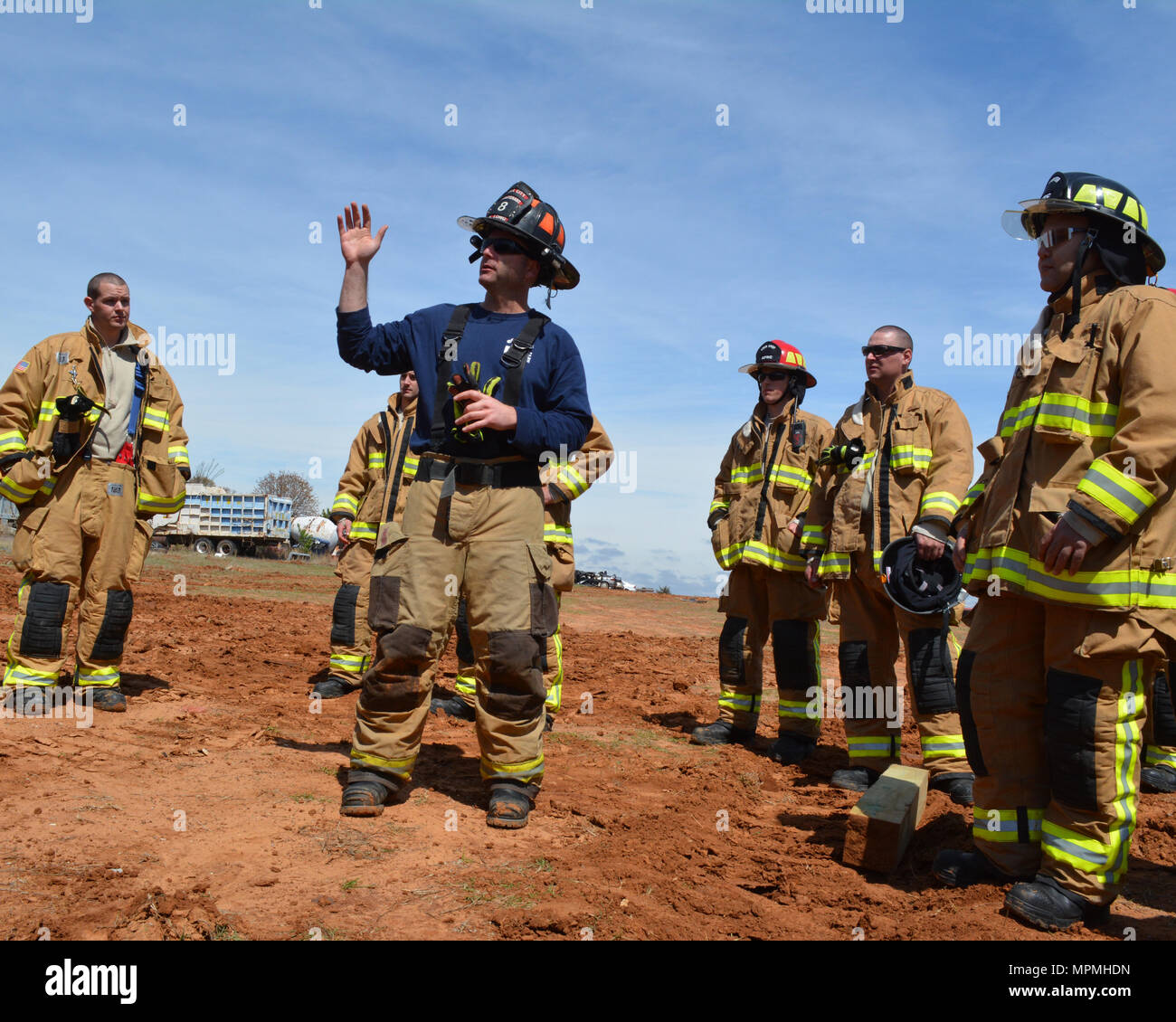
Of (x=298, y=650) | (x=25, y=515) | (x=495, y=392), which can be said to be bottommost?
(x=298, y=650)

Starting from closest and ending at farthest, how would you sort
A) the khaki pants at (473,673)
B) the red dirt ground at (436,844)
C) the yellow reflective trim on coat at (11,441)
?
the red dirt ground at (436,844) < the yellow reflective trim on coat at (11,441) < the khaki pants at (473,673)

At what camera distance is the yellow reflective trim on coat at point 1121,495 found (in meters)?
3.20

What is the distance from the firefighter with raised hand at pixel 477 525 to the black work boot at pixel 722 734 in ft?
7.70

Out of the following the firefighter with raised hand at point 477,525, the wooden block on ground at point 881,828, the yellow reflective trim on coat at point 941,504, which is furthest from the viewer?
the yellow reflective trim on coat at point 941,504

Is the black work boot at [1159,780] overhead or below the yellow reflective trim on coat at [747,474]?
below

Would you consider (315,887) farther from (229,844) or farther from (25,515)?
(25,515)

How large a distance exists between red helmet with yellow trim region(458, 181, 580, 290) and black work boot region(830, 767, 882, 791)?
338 cm

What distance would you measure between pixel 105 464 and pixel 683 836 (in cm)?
438

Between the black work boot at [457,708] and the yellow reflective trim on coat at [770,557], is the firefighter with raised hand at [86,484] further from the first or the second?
the yellow reflective trim on coat at [770,557]

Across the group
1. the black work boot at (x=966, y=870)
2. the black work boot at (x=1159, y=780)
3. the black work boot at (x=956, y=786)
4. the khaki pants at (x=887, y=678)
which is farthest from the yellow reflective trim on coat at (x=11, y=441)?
the black work boot at (x=1159, y=780)

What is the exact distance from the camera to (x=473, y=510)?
4.40m
